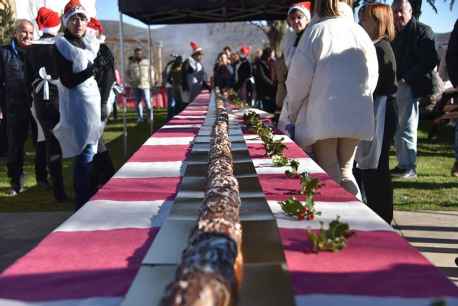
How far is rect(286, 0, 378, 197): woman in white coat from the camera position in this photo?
302 centimetres

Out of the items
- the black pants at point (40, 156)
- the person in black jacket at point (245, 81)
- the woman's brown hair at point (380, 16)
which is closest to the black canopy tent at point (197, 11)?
the black pants at point (40, 156)

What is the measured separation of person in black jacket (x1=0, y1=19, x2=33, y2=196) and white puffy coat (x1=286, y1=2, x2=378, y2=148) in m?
3.13

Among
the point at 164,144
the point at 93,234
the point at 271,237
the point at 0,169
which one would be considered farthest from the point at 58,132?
the point at 0,169

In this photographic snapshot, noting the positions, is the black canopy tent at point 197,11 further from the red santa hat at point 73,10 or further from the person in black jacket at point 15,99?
the red santa hat at point 73,10

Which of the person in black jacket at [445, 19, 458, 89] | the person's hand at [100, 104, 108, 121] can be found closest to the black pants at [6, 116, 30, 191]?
the person's hand at [100, 104, 108, 121]

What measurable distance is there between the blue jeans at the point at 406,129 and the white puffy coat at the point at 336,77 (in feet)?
9.39

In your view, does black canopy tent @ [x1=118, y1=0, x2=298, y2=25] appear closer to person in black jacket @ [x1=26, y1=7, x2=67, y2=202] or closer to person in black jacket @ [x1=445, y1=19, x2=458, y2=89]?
person in black jacket @ [x1=26, y1=7, x2=67, y2=202]

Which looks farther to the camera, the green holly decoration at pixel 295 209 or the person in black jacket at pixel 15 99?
the person in black jacket at pixel 15 99

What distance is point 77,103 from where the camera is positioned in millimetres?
4012

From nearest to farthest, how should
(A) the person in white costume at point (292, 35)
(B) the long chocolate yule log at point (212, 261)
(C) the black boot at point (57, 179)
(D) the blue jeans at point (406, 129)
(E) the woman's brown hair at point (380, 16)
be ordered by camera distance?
(B) the long chocolate yule log at point (212, 261)
(E) the woman's brown hair at point (380, 16)
(A) the person in white costume at point (292, 35)
(C) the black boot at point (57, 179)
(D) the blue jeans at point (406, 129)

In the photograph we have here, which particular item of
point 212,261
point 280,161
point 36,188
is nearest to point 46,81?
point 36,188

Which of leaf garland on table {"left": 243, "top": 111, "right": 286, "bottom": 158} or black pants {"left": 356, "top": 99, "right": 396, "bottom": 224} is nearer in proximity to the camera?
leaf garland on table {"left": 243, "top": 111, "right": 286, "bottom": 158}

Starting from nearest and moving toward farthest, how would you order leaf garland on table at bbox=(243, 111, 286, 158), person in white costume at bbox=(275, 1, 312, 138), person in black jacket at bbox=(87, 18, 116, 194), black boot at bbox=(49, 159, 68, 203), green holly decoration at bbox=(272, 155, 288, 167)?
green holly decoration at bbox=(272, 155, 288, 167)
leaf garland on table at bbox=(243, 111, 286, 158)
person in white costume at bbox=(275, 1, 312, 138)
person in black jacket at bbox=(87, 18, 116, 194)
black boot at bbox=(49, 159, 68, 203)

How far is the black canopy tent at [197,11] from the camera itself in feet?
26.0
